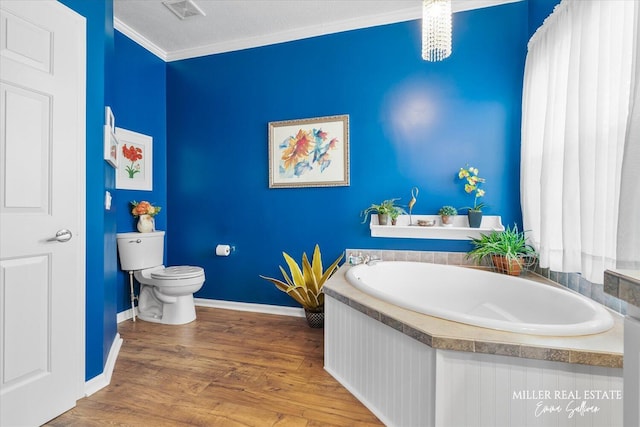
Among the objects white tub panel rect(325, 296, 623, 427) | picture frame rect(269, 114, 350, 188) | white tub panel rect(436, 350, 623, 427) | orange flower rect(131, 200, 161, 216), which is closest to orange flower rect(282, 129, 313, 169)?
picture frame rect(269, 114, 350, 188)

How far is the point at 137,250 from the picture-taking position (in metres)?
2.68

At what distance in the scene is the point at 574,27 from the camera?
1562 mm

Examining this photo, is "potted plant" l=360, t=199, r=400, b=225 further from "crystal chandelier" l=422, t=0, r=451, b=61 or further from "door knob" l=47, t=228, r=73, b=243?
"door knob" l=47, t=228, r=73, b=243

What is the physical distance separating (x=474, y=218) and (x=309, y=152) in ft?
4.88

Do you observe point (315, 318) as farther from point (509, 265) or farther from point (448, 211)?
point (509, 265)

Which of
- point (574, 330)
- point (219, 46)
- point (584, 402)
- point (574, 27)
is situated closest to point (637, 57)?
point (574, 27)

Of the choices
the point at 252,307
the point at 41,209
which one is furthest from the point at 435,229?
the point at 41,209

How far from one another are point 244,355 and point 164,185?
2030 millimetres

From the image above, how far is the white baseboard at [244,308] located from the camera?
2.85m

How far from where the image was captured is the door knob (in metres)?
1.49

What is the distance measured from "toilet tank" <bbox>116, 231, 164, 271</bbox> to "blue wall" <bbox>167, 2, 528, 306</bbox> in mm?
453

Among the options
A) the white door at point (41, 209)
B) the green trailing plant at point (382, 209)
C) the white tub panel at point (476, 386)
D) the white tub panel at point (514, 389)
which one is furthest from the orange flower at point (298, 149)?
the white tub panel at point (514, 389)

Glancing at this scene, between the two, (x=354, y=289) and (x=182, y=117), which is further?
(x=182, y=117)

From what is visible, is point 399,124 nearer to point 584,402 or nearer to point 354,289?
point 354,289
